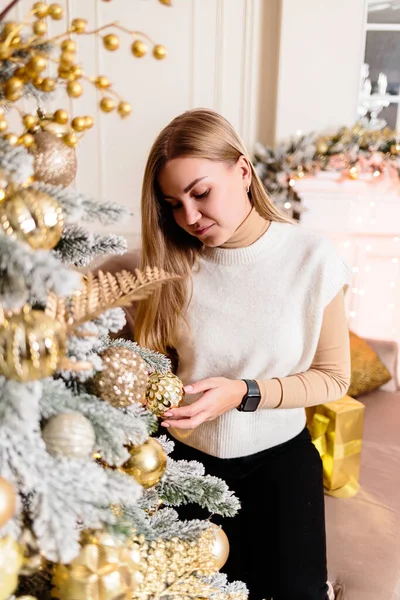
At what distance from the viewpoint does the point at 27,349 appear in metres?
0.45

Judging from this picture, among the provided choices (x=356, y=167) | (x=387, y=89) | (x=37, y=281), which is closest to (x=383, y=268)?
(x=356, y=167)

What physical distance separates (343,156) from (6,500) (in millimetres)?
1979

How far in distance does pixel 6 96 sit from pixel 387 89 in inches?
87.4

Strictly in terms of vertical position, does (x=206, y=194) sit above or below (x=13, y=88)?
below

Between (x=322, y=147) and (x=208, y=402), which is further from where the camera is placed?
(x=322, y=147)

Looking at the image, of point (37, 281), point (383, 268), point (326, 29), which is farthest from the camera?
point (383, 268)

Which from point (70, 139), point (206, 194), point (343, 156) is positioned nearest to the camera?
point (70, 139)

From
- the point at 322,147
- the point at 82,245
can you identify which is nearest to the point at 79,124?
the point at 82,245

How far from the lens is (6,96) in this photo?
50 cm

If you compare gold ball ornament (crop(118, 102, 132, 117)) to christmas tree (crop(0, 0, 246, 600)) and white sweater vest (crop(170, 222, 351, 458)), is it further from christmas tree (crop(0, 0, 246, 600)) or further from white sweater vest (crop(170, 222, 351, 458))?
white sweater vest (crop(170, 222, 351, 458))

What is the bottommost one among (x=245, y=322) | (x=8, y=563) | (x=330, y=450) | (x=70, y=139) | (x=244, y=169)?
(x=330, y=450)

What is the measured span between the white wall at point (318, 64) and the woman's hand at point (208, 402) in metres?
1.48

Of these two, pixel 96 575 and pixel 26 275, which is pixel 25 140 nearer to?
pixel 26 275

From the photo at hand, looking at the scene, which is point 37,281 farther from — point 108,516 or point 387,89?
point 387,89
